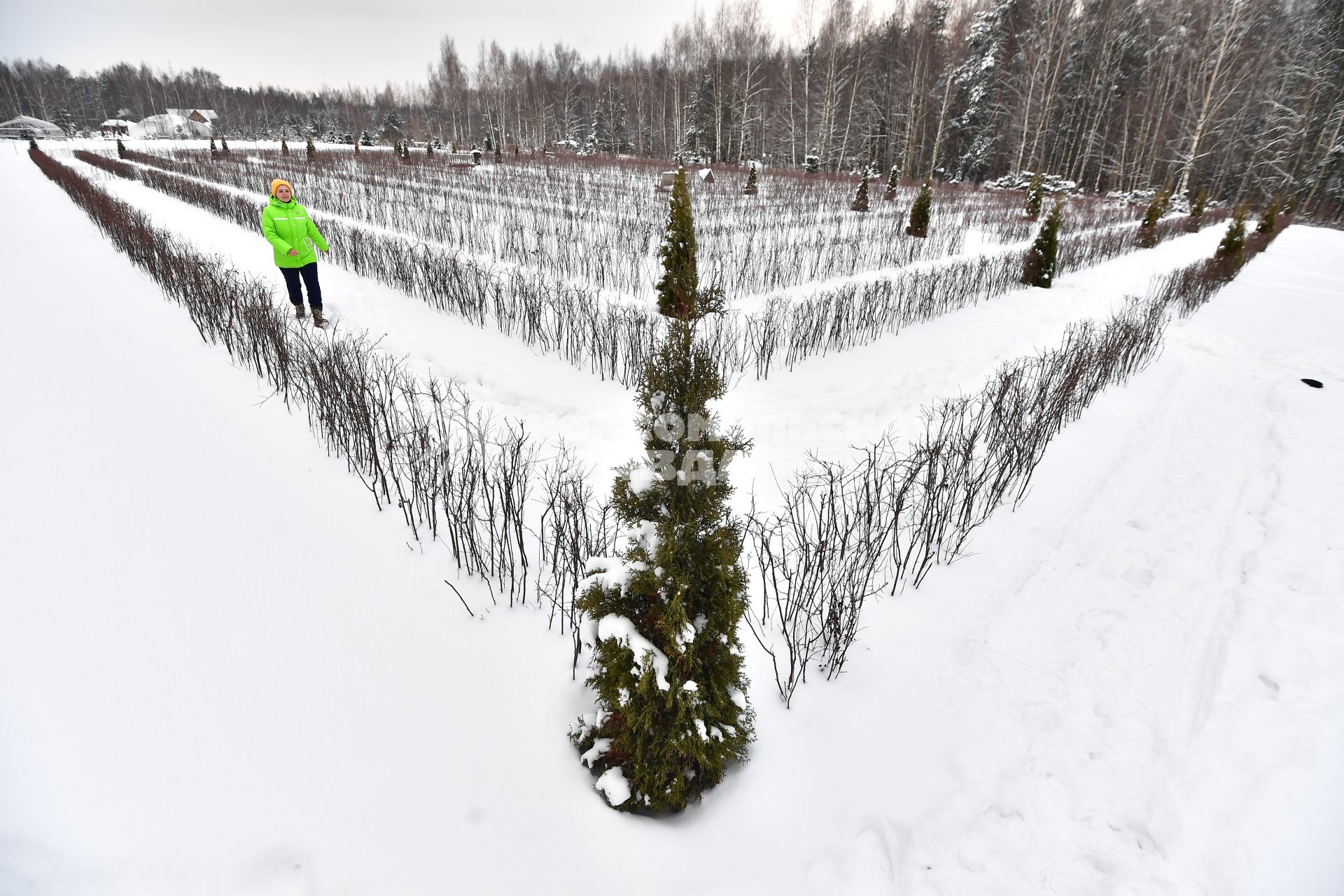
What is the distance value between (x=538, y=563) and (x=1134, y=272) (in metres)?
13.2

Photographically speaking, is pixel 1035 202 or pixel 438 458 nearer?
pixel 438 458

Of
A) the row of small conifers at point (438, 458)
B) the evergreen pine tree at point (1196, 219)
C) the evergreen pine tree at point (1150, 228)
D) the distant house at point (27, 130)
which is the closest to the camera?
the row of small conifers at point (438, 458)

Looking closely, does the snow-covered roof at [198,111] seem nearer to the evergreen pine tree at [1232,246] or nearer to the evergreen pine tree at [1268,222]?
the evergreen pine tree at [1232,246]

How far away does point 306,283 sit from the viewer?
231 inches

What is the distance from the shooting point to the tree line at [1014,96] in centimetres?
2417

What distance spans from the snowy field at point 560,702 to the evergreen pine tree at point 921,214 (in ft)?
29.8

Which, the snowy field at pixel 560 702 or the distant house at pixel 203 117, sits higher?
the distant house at pixel 203 117

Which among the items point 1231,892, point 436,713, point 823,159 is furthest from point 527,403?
point 823,159

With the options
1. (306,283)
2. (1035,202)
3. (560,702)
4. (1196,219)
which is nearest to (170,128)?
(306,283)

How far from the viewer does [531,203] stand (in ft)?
47.6

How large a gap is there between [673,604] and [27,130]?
82.3 m

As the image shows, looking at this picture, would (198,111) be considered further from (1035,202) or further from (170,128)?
(1035,202)

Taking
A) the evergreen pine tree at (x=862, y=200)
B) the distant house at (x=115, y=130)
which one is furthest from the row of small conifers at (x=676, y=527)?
the distant house at (x=115, y=130)

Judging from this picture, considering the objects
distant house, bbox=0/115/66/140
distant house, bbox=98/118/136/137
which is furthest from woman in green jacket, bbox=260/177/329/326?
distant house, bbox=0/115/66/140
